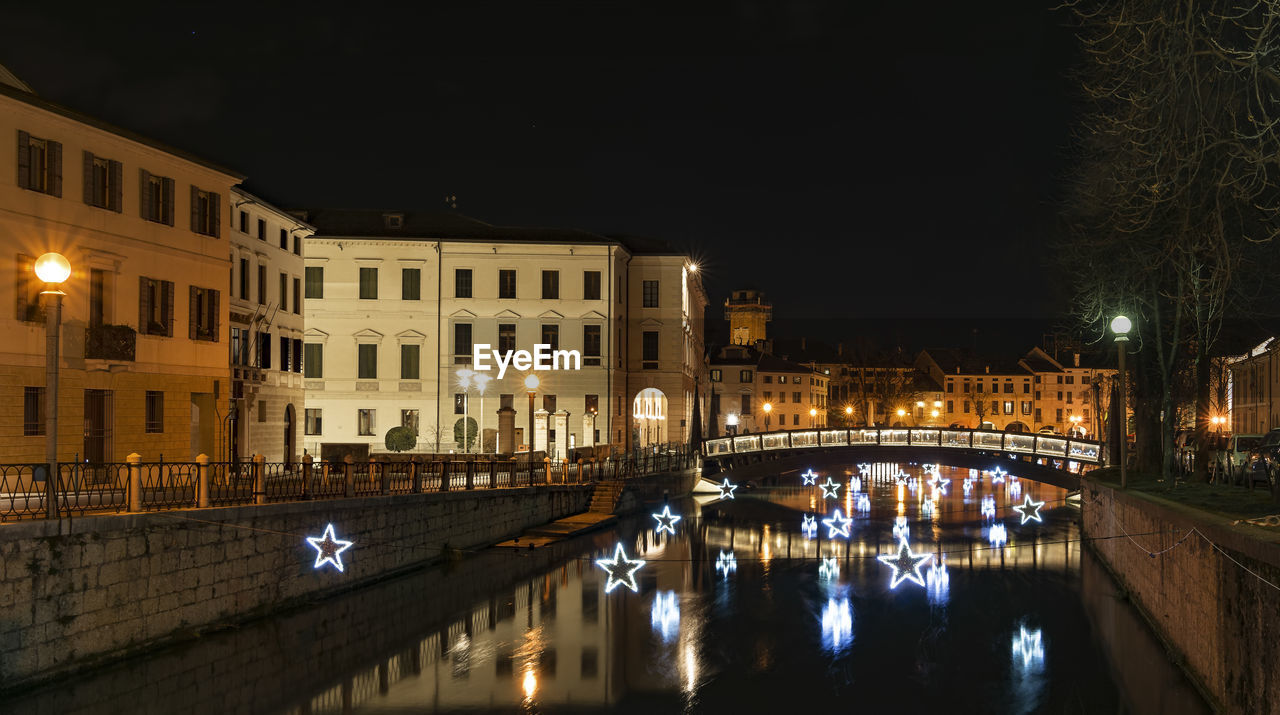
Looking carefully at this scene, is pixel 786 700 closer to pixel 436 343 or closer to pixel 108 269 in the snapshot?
pixel 108 269

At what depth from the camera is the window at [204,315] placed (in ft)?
102

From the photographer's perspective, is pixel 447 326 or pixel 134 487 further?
pixel 447 326

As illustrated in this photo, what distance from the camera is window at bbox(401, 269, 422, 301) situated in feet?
194

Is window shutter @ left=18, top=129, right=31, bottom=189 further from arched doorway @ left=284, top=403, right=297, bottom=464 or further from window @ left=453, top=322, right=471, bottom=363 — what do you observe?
window @ left=453, top=322, right=471, bottom=363

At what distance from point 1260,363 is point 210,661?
55.4m

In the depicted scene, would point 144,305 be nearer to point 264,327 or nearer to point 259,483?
point 259,483

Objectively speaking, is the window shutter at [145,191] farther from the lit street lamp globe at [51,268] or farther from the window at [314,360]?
the window at [314,360]

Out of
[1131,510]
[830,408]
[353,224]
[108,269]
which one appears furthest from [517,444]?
[830,408]

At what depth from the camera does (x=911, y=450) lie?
5512cm

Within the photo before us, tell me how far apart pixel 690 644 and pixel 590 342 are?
37.8 metres

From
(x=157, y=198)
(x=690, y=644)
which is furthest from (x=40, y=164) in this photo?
(x=690, y=644)

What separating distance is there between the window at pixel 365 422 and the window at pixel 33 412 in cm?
3262

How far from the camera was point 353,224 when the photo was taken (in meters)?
60.9

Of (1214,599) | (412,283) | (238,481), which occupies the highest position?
(412,283)
